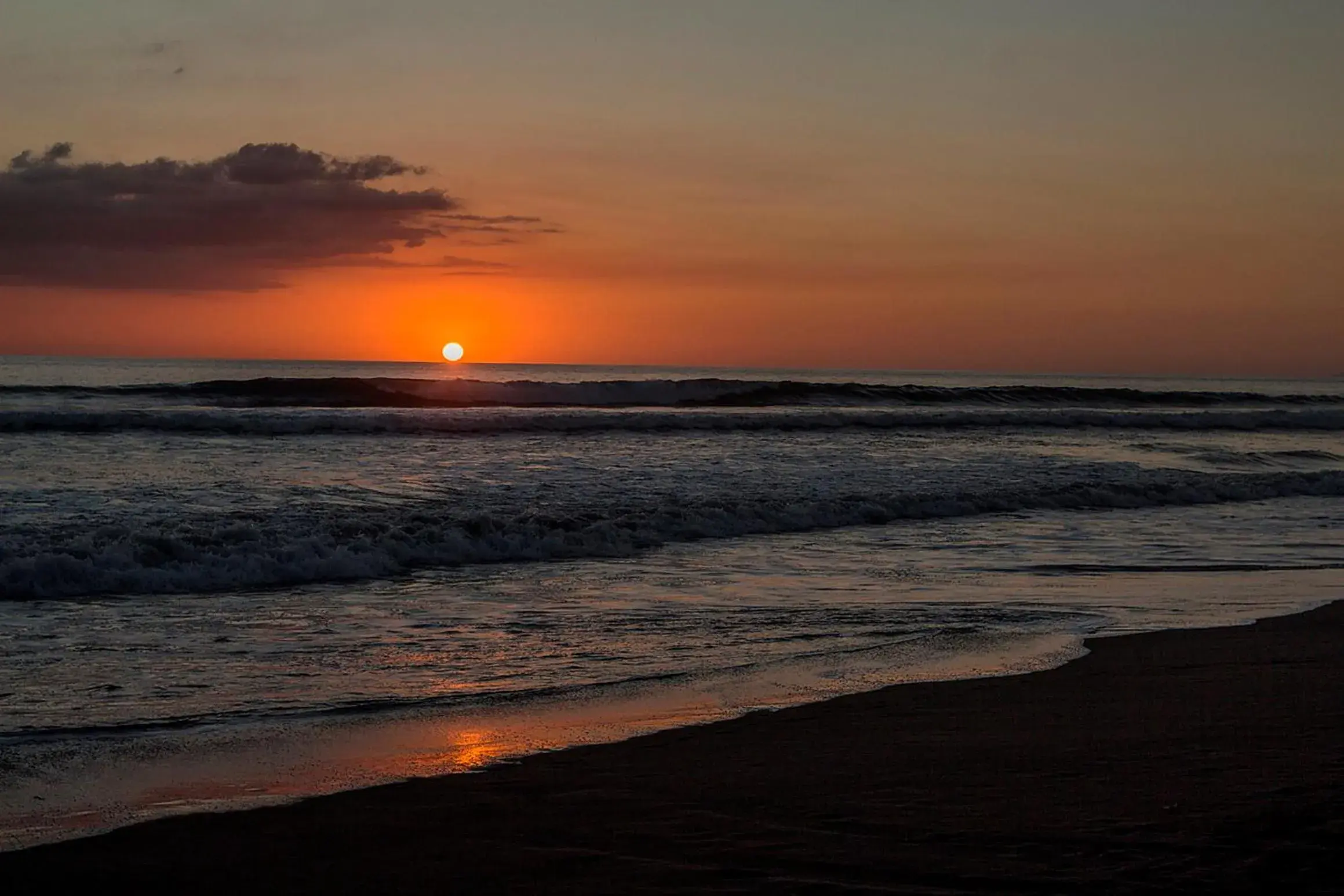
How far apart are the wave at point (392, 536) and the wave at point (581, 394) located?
82.5 ft

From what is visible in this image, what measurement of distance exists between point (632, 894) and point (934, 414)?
3244 centimetres

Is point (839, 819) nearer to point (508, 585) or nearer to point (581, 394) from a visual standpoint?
point (508, 585)

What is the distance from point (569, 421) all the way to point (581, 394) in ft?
48.6

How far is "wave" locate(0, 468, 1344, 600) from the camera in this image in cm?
893

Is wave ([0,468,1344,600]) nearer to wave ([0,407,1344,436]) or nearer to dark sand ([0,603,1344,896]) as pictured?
dark sand ([0,603,1344,896])

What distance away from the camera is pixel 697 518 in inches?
509

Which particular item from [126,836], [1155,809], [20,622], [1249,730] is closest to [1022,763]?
[1155,809]

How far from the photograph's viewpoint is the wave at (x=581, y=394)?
39.5 m

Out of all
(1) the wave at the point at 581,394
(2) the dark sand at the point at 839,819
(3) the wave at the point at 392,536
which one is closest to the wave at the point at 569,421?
(1) the wave at the point at 581,394

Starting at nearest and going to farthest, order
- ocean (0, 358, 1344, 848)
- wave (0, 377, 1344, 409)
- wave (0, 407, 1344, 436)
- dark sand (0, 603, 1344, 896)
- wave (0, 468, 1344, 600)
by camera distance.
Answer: dark sand (0, 603, 1344, 896)
ocean (0, 358, 1344, 848)
wave (0, 468, 1344, 600)
wave (0, 407, 1344, 436)
wave (0, 377, 1344, 409)

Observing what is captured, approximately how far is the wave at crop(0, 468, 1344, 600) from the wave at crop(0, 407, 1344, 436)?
41.4 feet

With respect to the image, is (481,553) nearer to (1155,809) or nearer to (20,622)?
(20,622)

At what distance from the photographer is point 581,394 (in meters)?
44.5

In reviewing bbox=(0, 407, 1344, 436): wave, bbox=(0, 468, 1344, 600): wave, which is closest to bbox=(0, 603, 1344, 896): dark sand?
bbox=(0, 468, 1344, 600): wave
